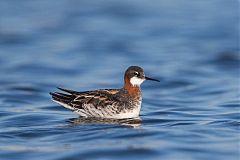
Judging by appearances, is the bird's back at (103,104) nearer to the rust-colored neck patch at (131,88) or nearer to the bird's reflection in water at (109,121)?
the bird's reflection in water at (109,121)

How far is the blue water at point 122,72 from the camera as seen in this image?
1469cm

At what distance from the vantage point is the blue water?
1469 cm

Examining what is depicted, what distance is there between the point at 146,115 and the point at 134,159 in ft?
13.8

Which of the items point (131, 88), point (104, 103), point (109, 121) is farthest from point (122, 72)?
point (109, 121)

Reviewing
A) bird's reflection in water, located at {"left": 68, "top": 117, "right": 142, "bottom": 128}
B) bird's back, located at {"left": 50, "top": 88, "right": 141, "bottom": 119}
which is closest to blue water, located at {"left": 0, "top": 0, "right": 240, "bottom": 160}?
bird's reflection in water, located at {"left": 68, "top": 117, "right": 142, "bottom": 128}

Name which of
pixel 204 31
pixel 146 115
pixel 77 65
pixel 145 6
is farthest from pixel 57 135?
→ pixel 145 6

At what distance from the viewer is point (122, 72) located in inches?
975

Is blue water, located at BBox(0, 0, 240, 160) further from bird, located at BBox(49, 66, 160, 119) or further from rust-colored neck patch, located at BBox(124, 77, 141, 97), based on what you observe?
rust-colored neck patch, located at BBox(124, 77, 141, 97)

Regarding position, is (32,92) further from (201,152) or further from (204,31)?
(204,31)

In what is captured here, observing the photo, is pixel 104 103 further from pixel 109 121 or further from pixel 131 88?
pixel 131 88

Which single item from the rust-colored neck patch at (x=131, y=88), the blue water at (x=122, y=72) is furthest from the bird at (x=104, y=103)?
the blue water at (x=122, y=72)

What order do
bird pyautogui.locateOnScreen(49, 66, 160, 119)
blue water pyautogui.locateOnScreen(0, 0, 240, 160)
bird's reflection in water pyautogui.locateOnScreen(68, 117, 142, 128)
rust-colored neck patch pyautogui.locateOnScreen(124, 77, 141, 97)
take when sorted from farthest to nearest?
rust-colored neck patch pyautogui.locateOnScreen(124, 77, 141, 97)
bird pyautogui.locateOnScreen(49, 66, 160, 119)
bird's reflection in water pyautogui.locateOnScreen(68, 117, 142, 128)
blue water pyautogui.locateOnScreen(0, 0, 240, 160)

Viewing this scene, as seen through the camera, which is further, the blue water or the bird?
the bird

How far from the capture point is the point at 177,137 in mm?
15211
